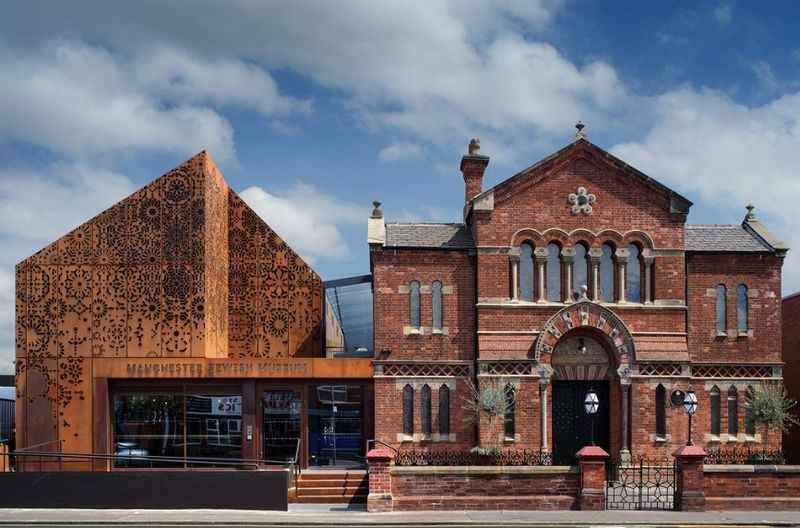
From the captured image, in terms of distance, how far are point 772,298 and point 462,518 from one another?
1332cm

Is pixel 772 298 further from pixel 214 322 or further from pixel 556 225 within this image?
pixel 214 322

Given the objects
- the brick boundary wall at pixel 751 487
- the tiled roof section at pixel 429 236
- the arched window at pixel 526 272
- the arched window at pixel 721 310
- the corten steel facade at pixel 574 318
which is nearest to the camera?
the brick boundary wall at pixel 751 487

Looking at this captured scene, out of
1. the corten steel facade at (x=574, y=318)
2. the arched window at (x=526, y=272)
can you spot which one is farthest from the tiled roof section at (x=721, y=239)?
the arched window at (x=526, y=272)

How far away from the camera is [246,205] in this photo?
3189cm

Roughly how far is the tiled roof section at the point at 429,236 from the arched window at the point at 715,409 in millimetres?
8515

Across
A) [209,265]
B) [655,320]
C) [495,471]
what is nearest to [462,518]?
[495,471]

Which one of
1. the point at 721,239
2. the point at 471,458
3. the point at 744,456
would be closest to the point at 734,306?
the point at 721,239

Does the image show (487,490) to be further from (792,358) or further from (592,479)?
(792,358)

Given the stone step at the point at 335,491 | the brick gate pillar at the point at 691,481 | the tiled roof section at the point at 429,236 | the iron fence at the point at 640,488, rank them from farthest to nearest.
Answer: the tiled roof section at the point at 429,236
the stone step at the point at 335,491
the iron fence at the point at 640,488
the brick gate pillar at the point at 691,481

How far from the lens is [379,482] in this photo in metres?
22.6

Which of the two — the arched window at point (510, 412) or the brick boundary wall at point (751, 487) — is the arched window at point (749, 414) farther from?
the arched window at point (510, 412)

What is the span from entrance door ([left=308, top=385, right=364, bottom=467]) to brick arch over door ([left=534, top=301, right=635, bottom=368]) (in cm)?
587

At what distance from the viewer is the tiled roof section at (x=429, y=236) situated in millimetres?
28625

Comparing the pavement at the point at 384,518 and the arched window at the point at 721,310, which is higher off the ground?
the arched window at the point at 721,310
